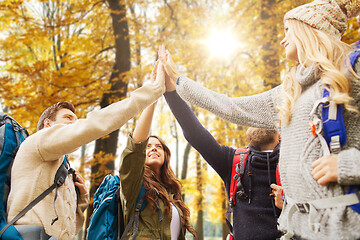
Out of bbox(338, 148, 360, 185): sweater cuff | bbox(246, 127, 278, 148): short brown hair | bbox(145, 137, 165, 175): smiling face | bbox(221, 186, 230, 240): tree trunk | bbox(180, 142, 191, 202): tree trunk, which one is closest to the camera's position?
bbox(338, 148, 360, 185): sweater cuff

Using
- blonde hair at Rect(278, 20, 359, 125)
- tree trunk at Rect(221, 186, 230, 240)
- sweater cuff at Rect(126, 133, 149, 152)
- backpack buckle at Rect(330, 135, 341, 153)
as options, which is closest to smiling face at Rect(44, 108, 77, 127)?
sweater cuff at Rect(126, 133, 149, 152)

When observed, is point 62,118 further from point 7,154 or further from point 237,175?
point 237,175

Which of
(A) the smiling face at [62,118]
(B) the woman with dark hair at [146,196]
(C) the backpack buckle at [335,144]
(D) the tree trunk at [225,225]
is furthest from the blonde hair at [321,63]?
(D) the tree trunk at [225,225]

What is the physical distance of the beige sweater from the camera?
72.8 inches

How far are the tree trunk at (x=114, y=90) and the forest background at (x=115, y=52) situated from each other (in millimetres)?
24

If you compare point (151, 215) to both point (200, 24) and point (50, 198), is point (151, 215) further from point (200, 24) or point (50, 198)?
point (200, 24)

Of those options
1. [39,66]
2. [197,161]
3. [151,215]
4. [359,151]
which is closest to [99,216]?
[151,215]

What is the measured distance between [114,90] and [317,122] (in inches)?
244

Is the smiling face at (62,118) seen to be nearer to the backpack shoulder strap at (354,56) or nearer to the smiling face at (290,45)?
the smiling face at (290,45)

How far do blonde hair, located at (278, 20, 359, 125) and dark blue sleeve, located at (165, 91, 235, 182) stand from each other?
0.86 meters

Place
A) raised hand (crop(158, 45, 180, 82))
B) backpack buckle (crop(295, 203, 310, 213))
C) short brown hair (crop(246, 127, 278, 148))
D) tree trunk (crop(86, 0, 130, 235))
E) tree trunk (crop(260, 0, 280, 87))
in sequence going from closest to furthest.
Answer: backpack buckle (crop(295, 203, 310, 213)) → raised hand (crop(158, 45, 180, 82)) → short brown hair (crop(246, 127, 278, 148)) → tree trunk (crop(260, 0, 280, 87)) → tree trunk (crop(86, 0, 130, 235))

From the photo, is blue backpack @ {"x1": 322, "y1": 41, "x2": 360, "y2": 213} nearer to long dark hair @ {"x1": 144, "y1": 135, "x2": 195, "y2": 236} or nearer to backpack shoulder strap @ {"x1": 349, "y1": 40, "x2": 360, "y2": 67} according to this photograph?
backpack shoulder strap @ {"x1": 349, "y1": 40, "x2": 360, "y2": 67}

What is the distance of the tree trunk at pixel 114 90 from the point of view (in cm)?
641

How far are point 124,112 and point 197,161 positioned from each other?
12.2 m
